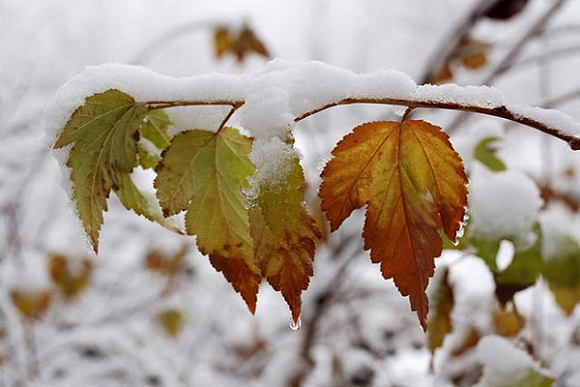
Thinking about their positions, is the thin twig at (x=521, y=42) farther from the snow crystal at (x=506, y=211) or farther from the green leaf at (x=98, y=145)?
the green leaf at (x=98, y=145)

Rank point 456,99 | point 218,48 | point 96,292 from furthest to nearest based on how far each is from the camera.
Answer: point 96,292 → point 218,48 → point 456,99

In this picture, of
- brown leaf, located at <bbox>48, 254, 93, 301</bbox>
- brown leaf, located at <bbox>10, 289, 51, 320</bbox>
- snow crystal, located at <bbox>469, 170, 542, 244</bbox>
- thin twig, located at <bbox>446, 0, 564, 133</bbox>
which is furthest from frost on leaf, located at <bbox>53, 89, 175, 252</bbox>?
brown leaf, located at <bbox>48, 254, 93, 301</bbox>

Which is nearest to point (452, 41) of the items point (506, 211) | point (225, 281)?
point (506, 211)

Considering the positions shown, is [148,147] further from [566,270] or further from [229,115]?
[566,270]

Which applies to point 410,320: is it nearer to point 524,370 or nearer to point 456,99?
point 524,370

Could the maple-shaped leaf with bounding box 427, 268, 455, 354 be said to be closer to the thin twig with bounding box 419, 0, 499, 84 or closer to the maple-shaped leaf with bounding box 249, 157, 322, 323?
the maple-shaped leaf with bounding box 249, 157, 322, 323

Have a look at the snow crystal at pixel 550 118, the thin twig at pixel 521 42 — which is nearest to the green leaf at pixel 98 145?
the snow crystal at pixel 550 118

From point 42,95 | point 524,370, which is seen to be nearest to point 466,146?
point 524,370
